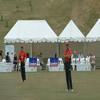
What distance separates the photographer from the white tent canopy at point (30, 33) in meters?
36.3

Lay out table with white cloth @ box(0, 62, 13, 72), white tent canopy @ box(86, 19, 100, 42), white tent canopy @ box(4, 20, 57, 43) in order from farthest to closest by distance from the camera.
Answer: white tent canopy @ box(4, 20, 57, 43)
white tent canopy @ box(86, 19, 100, 42)
table with white cloth @ box(0, 62, 13, 72)

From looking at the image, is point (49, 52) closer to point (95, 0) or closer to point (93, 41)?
point (93, 41)

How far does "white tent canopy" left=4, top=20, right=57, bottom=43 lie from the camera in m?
36.3

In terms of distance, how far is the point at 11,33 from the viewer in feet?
121

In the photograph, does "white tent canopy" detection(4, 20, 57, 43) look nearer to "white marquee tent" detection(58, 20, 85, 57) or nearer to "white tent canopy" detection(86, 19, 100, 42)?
"white marquee tent" detection(58, 20, 85, 57)

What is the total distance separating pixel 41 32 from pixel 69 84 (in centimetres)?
1938

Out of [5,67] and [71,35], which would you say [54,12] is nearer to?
[71,35]

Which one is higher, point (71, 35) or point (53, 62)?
point (71, 35)

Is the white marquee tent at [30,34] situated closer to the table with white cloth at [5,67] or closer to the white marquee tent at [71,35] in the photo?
the white marquee tent at [71,35]

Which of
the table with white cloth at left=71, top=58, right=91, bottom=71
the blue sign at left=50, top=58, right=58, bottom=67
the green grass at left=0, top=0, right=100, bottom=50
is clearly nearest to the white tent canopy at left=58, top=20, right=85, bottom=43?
the table with white cloth at left=71, top=58, right=91, bottom=71

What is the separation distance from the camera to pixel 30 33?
36.9 metres

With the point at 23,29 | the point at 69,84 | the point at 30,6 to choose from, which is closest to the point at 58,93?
the point at 69,84

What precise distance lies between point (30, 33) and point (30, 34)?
10cm

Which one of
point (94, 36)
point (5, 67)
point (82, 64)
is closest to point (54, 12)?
point (94, 36)
